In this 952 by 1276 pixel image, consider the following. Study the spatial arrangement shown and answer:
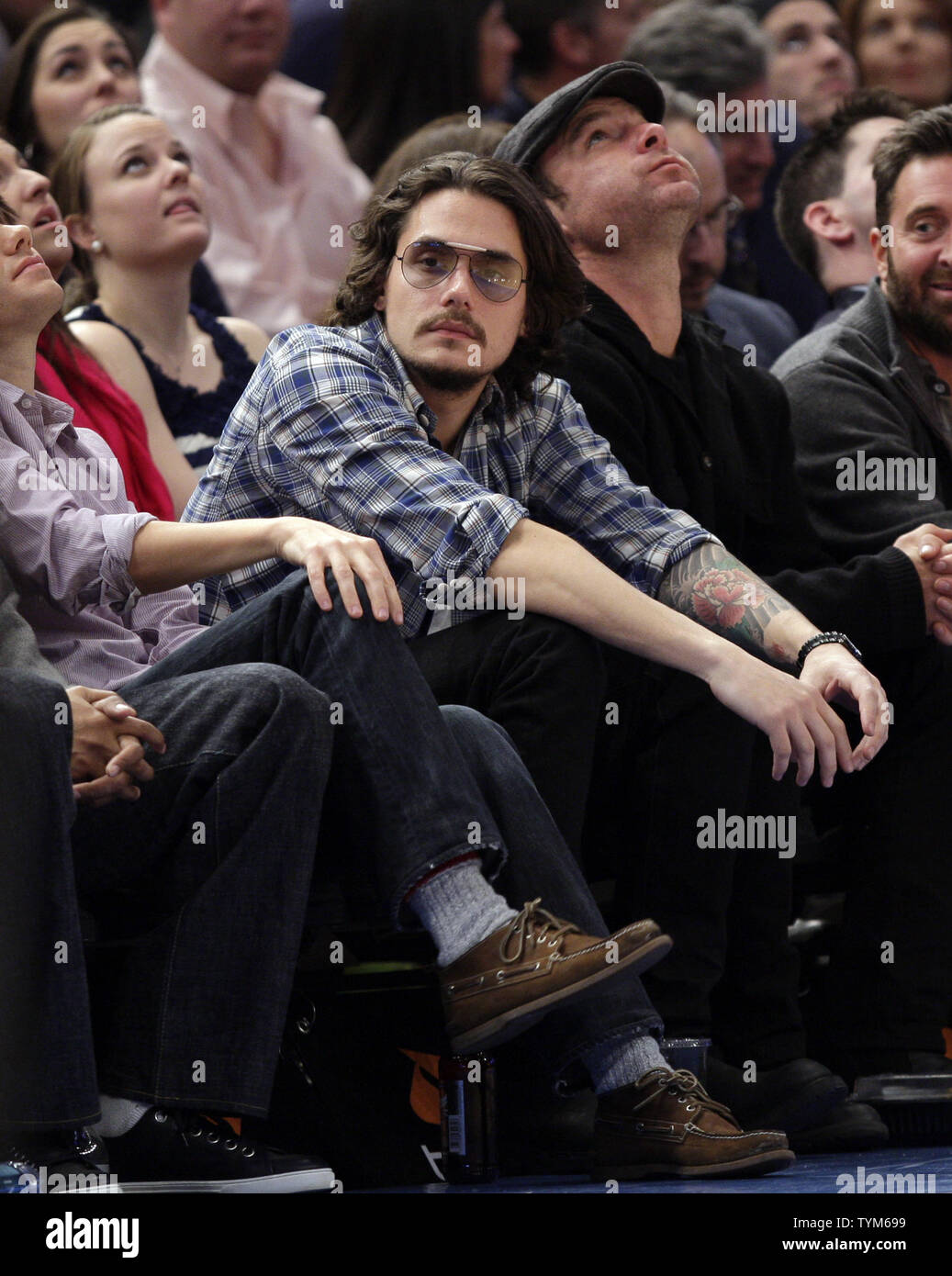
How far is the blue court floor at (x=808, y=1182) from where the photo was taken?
178 centimetres

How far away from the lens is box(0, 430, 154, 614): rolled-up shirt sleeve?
194cm

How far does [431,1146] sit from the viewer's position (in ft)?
6.82

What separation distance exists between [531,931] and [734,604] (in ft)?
2.21

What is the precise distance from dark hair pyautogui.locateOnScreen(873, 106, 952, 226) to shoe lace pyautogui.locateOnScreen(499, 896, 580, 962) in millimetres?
1688

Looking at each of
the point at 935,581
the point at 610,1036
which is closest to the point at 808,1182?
the point at 610,1036

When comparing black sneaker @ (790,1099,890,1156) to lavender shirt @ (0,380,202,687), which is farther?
black sneaker @ (790,1099,890,1156)

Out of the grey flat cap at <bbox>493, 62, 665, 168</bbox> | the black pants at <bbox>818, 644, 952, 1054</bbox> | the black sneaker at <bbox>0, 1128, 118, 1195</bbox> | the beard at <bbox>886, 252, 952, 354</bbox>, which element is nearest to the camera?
the black sneaker at <bbox>0, 1128, 118, 1195</bbox>

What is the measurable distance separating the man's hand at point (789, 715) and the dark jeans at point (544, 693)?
0.16 metres

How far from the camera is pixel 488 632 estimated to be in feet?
7.11

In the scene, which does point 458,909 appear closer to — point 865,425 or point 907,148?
point 865,425

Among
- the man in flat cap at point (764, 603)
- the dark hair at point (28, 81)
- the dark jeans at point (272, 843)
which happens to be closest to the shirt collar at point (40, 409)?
the dark jeans at point (272, 843)

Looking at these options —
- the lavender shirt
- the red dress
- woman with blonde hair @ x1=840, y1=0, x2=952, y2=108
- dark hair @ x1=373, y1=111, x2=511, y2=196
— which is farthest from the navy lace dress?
woman with blonde hair @ x1=840, y1=0, x2=952, y2=108

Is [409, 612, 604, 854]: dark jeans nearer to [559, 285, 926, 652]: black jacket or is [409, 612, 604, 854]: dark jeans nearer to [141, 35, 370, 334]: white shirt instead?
[559, 285, 926, 652]: black jacket

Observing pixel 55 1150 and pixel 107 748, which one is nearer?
pixel 55 1150
